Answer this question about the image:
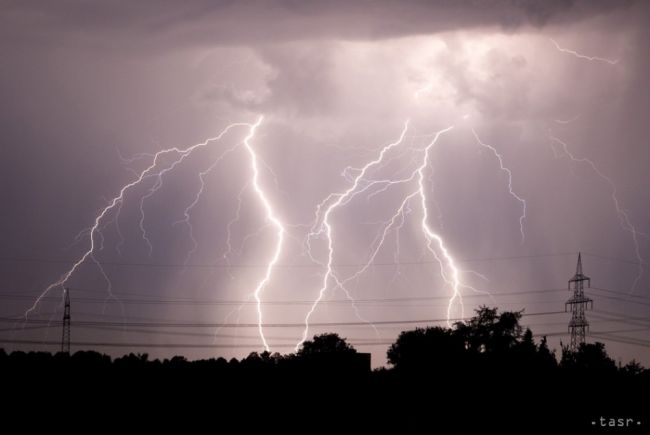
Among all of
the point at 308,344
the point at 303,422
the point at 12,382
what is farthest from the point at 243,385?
the point at 308,344

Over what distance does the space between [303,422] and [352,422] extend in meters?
2.08

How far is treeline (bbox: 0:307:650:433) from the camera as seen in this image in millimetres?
38281

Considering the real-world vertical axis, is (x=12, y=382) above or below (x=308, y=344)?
below

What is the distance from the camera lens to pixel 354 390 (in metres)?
43.1

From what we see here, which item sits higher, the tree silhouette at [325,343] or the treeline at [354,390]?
the tree silhouette at [325,343]

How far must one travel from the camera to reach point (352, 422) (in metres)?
41.5

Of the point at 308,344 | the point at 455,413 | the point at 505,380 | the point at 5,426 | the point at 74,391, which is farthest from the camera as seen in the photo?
the point at 308,344

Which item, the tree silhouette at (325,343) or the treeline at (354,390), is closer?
the treeline at (354,390)

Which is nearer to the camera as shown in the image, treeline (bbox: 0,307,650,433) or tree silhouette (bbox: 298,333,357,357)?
treeline (bbox: 0,307,650,433)

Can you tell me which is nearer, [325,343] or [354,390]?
[354,390]

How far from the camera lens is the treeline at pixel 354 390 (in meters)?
38.3

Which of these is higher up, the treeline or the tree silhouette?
the tree silhouette

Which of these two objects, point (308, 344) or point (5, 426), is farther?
point (308, 344)

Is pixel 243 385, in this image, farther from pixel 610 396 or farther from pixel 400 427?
pixel 610 396
